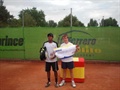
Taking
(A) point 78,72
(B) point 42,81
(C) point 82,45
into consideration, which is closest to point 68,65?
(A) point 78,72

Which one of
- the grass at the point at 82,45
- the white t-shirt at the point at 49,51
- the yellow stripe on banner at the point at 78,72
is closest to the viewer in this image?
the white t-shirt at the point at 49,51

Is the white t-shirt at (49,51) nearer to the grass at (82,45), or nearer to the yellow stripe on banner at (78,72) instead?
the yellow stripe on banner at (78,72)

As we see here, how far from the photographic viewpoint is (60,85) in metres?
7.13

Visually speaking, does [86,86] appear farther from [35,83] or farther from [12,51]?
[12,51]

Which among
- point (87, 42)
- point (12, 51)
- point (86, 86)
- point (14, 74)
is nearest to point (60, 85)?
point (86, 86)

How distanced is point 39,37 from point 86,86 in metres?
6.16

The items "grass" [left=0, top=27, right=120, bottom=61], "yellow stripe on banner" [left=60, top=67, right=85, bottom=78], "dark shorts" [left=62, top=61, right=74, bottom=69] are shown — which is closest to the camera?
"dark shorts" [left=62, top=61, right=74, bottom=69]

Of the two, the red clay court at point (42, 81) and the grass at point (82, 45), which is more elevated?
the grass at point (82, 45)

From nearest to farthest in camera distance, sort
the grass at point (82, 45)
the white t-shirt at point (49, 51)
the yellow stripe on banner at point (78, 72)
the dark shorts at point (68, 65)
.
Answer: the white t-shirt at point (49, 51) → the dark shorts at point (68, 65) → the yellow stripe on banner at point (78, 72) → the grass at point (82, 45)

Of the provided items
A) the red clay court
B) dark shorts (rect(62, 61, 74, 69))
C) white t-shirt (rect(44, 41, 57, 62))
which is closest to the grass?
the red clay court

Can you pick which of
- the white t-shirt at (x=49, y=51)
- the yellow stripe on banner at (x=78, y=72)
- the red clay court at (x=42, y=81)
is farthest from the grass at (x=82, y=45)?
the white t-shirt at (x=49, y=51)

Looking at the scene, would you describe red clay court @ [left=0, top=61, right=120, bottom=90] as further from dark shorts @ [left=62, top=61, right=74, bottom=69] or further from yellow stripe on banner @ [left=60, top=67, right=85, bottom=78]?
dark shorts @ [left=62, top=61, right=74, bottom=69]

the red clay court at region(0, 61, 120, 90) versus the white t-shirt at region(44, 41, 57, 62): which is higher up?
the white t-shirt at region(44, 41, 57, 62)

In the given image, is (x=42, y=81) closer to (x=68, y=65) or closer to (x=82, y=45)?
(x=68, y=65)
